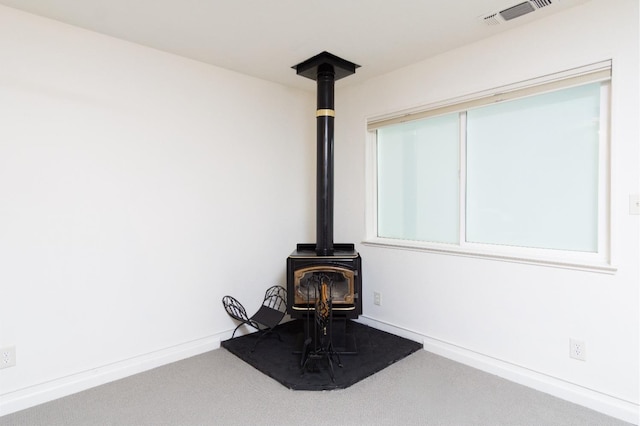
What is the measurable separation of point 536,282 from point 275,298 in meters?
2.30

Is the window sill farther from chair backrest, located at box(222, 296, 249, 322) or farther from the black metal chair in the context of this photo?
chair backrest, located at box(222, 296, 249, 322)

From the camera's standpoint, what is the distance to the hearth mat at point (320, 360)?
2520mm

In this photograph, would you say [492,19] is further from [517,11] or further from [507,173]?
[507,173]

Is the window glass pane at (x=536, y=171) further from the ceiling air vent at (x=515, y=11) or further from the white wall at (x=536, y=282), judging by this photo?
the ceiling air vent at (x=515, y=11)

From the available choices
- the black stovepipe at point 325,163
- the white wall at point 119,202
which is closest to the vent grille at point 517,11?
the black stovepipe at point 325,163

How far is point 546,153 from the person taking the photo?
2520 mm

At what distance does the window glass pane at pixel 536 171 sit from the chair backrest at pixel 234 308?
2.08 meters

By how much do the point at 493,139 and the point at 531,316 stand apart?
1.31 m

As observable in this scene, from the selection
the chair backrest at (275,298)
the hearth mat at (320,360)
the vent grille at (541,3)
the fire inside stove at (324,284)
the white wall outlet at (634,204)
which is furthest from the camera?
the chair backrest at (275,298)

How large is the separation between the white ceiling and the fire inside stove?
1.76 m

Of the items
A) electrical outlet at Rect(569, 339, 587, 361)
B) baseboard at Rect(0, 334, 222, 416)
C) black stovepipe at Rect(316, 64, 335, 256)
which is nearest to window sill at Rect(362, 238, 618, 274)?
electrical outlet at Rect(569, 339, 587, 361)

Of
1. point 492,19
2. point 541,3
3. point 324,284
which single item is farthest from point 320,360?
point 541,3

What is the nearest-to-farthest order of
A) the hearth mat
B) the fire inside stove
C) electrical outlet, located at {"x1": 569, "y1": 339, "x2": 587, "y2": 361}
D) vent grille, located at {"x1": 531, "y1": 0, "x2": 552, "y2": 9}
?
vent grille, located at {"x1": 531, "y1": 0, "x2": 552, "y2": 9} → electrical outlet, located at {"x1": 569, "y1": 339, "x2": 587, "y2": 361} → the hearth mat → the fire inside stove

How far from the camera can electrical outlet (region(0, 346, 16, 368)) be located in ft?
7.24
